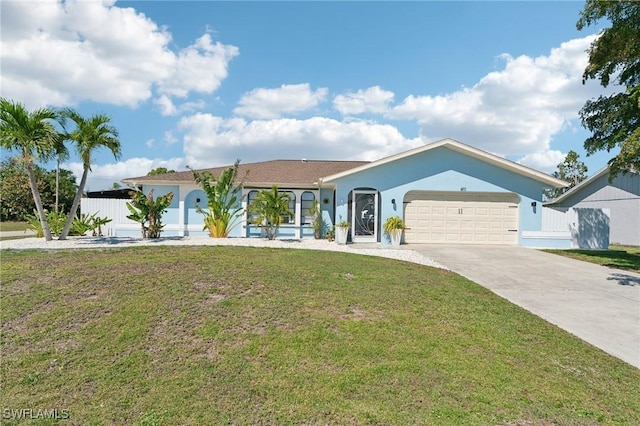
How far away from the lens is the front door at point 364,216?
1627 cm

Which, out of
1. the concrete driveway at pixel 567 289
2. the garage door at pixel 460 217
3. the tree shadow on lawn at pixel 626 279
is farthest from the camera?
the garage door at pixel 460 217

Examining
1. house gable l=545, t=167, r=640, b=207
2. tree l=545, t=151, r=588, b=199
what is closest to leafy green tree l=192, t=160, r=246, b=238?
house gable l=545, t=167, r=640, b=207

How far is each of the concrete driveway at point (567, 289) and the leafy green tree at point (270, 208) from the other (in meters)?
6.23

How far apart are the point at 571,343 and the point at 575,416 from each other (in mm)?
2101

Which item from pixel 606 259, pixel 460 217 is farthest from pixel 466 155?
pixel 606 259

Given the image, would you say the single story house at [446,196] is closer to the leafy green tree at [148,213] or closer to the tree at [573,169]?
the leafy green tree at [148,213]

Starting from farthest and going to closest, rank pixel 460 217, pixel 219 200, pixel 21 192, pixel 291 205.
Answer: pixel 21 192 < pixel 291 205 < pixel 460 217 < pixel 219 200

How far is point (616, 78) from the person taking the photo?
523 inches

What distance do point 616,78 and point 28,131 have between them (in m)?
20.9

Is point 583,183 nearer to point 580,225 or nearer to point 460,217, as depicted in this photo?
point 580,225

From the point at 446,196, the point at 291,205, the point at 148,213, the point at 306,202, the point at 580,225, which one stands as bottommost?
the point at 580,225

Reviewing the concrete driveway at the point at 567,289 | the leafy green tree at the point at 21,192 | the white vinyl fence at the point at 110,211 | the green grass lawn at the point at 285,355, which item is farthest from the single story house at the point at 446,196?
the leafy green tree at the point at 21,192

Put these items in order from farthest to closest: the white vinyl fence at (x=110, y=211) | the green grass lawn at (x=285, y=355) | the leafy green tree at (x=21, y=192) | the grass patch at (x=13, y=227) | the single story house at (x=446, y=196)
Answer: the leafy green tree at (x=21, y=192), the grass patch at (x=13, y=227), the white vinyl fence at (x=110, y=211), the single story house at (x=446, y=196), the green grass lawn at (x=285, y=355)

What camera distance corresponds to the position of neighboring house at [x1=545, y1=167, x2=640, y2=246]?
23125 mm
